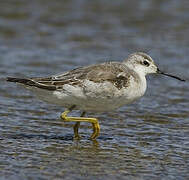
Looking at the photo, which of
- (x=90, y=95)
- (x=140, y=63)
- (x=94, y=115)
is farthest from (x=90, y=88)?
(x=94, y=115)

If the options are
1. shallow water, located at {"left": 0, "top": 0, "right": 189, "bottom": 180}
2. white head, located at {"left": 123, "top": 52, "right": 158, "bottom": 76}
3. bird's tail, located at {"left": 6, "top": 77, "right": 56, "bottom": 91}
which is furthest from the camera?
white head, located at {"left": 123, "top": 52, "right": 158, "bottom": 76}

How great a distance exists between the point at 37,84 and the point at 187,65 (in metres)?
5.75

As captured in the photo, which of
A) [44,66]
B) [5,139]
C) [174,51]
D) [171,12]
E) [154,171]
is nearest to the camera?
[154,171]

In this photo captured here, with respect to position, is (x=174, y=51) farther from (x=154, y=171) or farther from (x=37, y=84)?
(x=154, y=171)

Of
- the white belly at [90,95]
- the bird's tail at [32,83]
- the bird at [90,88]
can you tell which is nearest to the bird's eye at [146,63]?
the bird at [90,88]

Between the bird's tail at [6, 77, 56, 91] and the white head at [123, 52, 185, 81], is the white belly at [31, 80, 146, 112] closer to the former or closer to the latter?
the bird's tail at [6, 77, 56, 91]

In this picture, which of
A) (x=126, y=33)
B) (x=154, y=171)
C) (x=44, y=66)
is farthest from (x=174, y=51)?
(x=154, y=171)

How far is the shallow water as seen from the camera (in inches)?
267

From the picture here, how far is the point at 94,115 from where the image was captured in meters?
9.46

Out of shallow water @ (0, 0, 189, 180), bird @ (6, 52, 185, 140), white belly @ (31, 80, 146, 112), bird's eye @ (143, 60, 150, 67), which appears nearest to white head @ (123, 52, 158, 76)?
bird's eye @ (143, 60, 150, 67)

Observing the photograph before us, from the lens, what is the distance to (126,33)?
15375 mm

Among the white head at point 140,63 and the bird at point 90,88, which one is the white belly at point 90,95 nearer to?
the bird at point 90,88

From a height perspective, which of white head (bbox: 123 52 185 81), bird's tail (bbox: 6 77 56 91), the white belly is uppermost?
white head (bbox: 123 52 185 81)

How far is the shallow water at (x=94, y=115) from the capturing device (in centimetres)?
678
